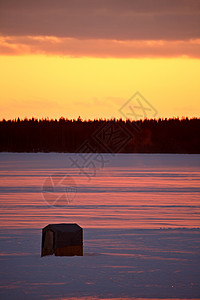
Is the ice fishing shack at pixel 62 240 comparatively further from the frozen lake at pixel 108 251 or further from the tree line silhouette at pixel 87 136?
the tree line silhouette at pixel 87 136

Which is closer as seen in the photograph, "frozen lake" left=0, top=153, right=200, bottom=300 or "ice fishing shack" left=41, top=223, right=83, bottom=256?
"frozen lake" left=0, top=153, right=200, bottom=300

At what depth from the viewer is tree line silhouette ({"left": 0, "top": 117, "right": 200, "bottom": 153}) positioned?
17650cm

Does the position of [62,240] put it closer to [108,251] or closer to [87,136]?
[108,251]

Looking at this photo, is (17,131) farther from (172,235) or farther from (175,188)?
(172,235)

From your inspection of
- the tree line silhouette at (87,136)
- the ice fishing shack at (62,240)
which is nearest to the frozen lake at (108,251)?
the ice fishing shack at (62,240)

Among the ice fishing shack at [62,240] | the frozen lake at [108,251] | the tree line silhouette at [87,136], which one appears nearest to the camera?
the frozen lake at [108,251]

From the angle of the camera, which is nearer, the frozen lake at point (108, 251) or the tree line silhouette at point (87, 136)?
the frozen lake at point (108, 251)

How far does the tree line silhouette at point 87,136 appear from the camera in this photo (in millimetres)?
176500

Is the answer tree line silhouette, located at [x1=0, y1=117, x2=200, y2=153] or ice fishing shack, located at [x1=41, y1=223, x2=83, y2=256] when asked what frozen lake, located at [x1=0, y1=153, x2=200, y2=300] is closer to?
ice fishing shack, located at [x1=41, y1=223, x2=83, y2=256]

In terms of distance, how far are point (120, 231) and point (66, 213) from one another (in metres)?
4.40

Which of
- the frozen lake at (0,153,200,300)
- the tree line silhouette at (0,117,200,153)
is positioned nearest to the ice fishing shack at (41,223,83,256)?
the frozen lake at (0,153,200,300)

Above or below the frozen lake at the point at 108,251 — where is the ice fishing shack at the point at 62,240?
above

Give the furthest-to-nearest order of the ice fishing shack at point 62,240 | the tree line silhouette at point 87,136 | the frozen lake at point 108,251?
the tree line silhouette at point 87,136, the ice fishing shack at point 62,240, the frozen lake at point 108,251

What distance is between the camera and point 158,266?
11.1 metres
